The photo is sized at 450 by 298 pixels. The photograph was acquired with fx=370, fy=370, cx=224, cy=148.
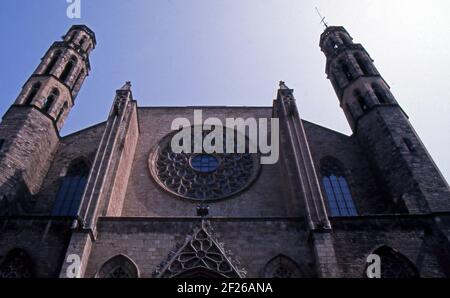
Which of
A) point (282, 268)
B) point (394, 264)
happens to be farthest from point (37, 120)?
point (394, 264)

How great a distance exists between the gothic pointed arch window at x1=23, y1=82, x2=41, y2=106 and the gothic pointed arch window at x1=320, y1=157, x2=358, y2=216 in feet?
44.9

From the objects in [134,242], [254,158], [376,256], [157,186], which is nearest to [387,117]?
[254,158]

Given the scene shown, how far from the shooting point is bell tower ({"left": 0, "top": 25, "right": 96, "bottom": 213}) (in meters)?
13.6

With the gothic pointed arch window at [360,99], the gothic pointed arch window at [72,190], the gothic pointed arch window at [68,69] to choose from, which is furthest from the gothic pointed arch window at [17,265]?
the gothic pointed arch window at [360,99]

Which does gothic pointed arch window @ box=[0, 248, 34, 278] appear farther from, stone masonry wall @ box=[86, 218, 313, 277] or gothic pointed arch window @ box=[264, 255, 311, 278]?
gothic pointed arch window @ box=[264, 255, 311, 278]

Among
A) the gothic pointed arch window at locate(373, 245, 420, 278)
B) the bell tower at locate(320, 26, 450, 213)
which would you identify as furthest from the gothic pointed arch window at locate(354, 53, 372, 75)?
the gothic pointed arch window at locate(373, 245, 420, 278)

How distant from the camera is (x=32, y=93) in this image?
57.5 feet

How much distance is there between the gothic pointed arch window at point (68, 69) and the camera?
64.3ft

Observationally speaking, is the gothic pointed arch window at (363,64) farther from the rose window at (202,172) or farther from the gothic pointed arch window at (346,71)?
the rose window at (202,172)

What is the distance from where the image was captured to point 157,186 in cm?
1551

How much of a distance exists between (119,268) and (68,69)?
1351 centimetres

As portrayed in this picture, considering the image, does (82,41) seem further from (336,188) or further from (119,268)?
(336,188)

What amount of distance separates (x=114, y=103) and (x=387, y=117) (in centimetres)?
1183
